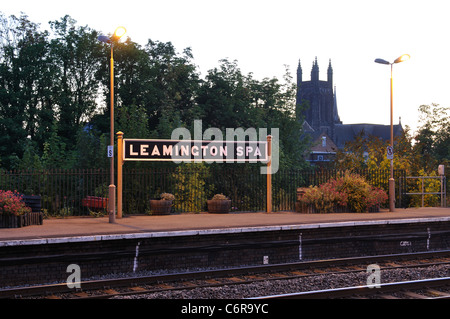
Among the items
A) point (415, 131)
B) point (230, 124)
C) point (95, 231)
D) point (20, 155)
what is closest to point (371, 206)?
point (95, 231)

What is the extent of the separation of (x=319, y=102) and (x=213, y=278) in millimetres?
133314

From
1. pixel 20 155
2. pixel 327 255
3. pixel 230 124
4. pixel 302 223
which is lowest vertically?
pixel 327 255

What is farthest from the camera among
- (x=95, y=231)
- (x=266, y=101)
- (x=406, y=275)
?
(x=266, y=101)

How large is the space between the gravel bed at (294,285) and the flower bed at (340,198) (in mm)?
6678

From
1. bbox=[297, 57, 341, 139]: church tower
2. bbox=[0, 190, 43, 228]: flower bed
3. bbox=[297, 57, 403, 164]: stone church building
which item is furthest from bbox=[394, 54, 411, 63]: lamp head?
bbox=[297, 57, 341, 139]: church tower

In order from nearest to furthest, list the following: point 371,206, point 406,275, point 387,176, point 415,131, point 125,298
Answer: point 125,298 < point 406,275 < point 371,206 < point 387,176 < point 415,131

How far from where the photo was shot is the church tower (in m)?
137

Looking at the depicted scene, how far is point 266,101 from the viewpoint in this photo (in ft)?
166

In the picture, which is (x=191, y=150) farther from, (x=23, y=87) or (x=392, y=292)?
(x=23, y=87)

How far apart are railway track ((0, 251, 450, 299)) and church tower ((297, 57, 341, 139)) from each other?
122 metres

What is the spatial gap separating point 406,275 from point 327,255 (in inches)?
132

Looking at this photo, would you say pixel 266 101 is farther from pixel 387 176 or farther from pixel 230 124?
pixel 387 176

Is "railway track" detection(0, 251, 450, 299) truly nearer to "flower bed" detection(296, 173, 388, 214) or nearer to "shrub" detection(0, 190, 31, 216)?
"shrub" detection(0, 190, 31, 216)

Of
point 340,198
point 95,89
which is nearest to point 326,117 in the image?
A: point 95,89
